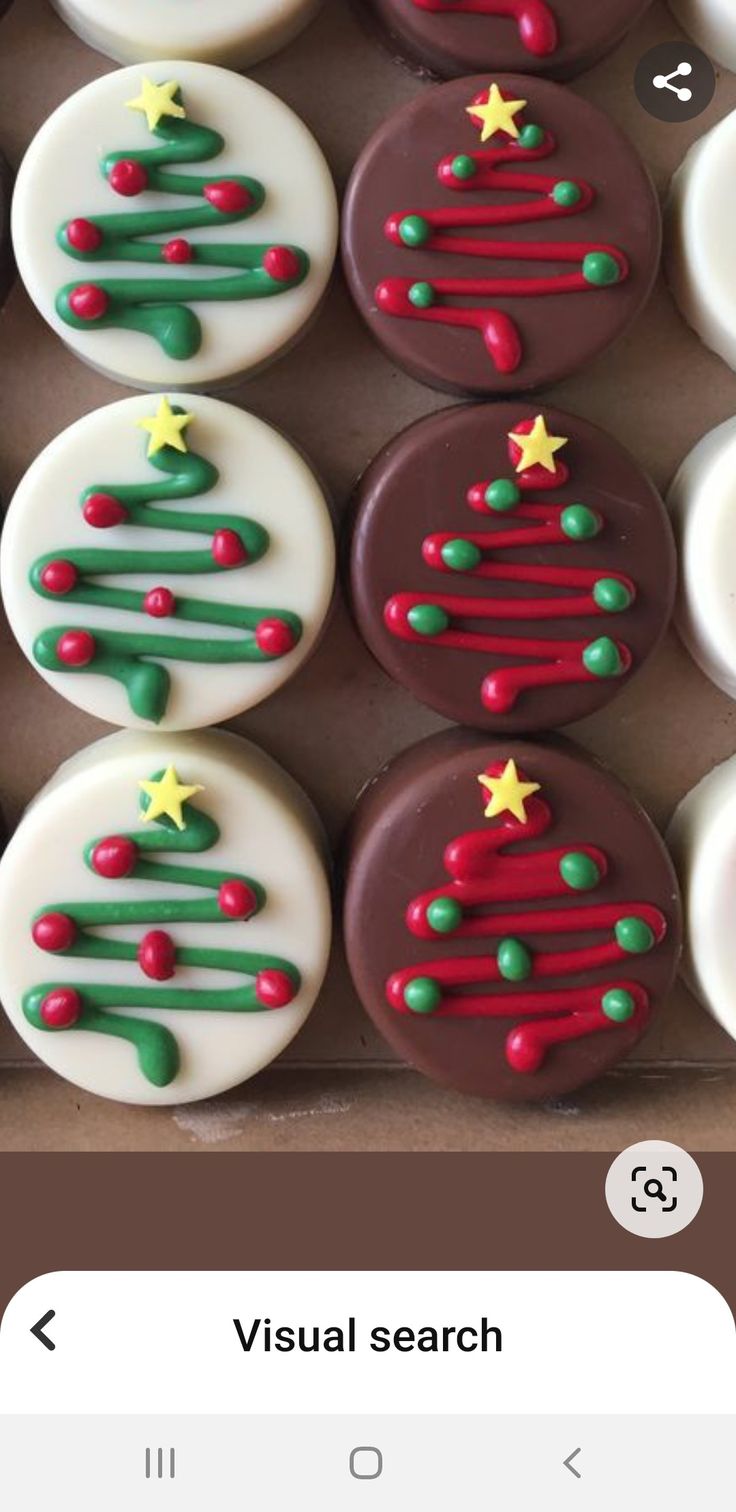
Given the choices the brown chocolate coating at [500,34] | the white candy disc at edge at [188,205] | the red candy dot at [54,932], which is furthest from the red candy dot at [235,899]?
the brown chocolate coating at [500,34]

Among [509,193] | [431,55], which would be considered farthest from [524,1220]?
[431,55]

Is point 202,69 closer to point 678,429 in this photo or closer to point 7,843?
point 678,429

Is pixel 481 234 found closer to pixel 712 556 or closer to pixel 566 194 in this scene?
pixel 566 194

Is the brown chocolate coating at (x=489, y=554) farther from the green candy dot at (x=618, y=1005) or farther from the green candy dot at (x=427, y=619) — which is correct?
the green candy dot at (x=618, y=1005)

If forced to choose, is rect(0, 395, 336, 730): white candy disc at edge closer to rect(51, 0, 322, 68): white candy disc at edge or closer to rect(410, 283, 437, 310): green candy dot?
rect(410, 283, 437, 310): green candy dot

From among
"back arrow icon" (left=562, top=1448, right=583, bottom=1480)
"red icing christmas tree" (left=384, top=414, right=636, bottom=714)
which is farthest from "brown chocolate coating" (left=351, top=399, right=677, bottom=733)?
"back arrow icon" (left=562, top=1448, right=583, bottom=1480)
